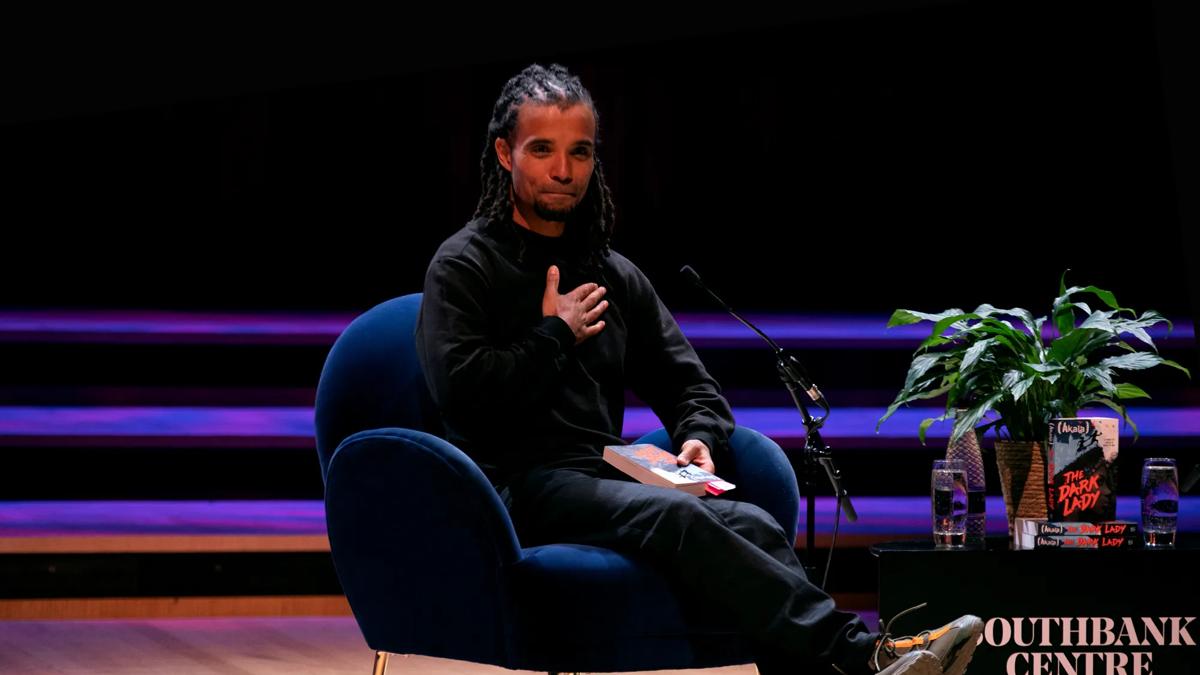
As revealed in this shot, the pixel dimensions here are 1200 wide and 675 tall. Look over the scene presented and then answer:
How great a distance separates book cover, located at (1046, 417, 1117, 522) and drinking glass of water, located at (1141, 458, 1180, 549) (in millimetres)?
104

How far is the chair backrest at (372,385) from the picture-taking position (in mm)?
2447

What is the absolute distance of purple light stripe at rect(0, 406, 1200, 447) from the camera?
4.52m

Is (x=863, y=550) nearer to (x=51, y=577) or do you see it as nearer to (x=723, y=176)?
(x=723, y=176)

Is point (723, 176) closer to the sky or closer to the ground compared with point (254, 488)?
closer to the sky

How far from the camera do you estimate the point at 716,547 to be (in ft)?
6.80

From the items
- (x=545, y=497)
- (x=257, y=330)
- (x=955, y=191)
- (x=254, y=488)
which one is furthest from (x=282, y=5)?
(x=955, y=191)

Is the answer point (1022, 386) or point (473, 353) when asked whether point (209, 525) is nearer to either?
point (473, 353)

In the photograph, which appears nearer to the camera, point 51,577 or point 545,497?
point 545,497

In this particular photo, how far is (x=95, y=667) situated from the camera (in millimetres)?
3523

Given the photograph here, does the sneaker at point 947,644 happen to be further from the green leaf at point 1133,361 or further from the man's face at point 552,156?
the green leaf at point 1133,361

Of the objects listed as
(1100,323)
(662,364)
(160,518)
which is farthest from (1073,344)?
(160,518)

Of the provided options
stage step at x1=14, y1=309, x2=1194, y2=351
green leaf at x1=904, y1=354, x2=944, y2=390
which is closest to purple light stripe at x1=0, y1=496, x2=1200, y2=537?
stage step at x1=14, y1=309, x2=1194, y2=351

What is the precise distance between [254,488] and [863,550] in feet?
6.48

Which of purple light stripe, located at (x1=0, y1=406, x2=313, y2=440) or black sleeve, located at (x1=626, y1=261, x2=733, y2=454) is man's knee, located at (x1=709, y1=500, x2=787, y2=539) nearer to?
black sleeve, located at (x1=626, y1=261, x2=733, y2=454)
